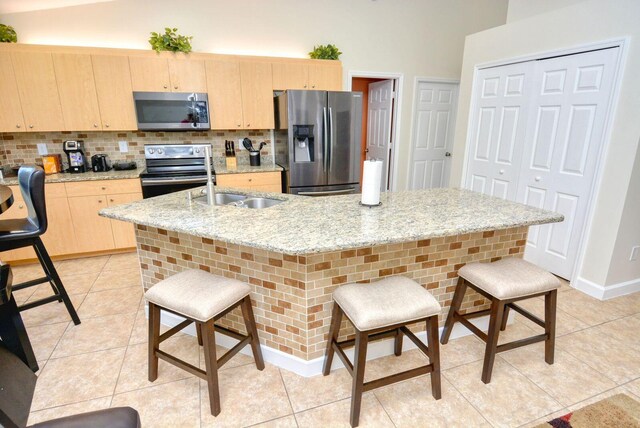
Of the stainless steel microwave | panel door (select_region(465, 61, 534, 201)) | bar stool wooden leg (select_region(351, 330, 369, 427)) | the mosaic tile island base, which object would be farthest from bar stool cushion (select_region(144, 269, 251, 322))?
panel door (select_region(465, 61, 534, 201))

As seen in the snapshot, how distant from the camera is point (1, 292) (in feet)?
5.01

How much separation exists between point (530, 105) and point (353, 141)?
1.74 metres

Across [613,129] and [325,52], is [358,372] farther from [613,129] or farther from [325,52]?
[325,52]

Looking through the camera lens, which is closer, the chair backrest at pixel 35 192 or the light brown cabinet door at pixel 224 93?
the chair backrest at pixel 35 192

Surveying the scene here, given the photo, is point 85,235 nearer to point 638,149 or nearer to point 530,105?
point 530,105

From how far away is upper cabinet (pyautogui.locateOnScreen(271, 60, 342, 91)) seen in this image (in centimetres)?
Answer: 375

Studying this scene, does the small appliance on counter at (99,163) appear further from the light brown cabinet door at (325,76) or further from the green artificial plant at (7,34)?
the light brown cabinet door at (325,76)

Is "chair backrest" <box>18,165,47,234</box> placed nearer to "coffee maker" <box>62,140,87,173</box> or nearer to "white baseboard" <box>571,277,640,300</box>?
"coffee maker" <box>62,140,87,173</box>

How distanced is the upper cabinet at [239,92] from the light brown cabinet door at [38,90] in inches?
57.3

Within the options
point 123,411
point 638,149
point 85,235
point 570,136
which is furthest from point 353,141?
point 123,411

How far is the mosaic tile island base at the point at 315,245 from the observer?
1.54m

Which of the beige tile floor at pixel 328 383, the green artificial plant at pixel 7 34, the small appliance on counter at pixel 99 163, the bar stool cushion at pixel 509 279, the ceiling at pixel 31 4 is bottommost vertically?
the beige tile floor at pixel 328 383

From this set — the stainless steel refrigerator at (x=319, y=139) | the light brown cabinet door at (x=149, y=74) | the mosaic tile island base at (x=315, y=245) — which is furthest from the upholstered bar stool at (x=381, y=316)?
the light brown cabinet door at (x=149, y=74)

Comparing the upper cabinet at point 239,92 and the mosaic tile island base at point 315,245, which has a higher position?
the upper cabinet at point 239,92
